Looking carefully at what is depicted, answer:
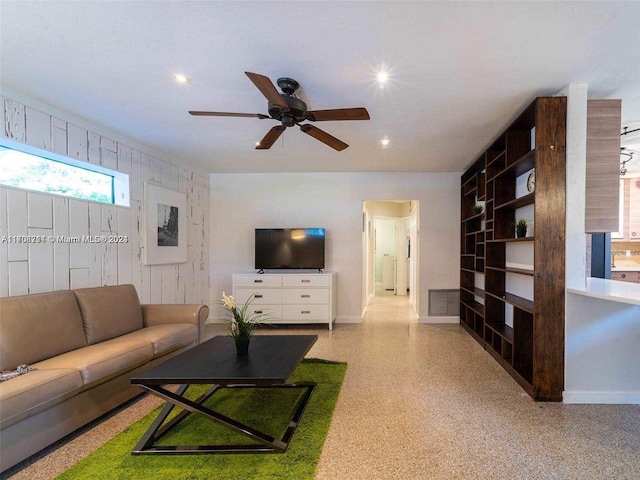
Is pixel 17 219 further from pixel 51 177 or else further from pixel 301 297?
pixel 301 297

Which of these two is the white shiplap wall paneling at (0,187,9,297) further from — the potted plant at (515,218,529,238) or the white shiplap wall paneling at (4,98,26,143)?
the potted plant at (515,218,529,238)

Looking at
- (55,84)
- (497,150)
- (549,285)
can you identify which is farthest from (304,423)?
(497,150)

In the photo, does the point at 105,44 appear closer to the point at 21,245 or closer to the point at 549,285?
the point at 21,245

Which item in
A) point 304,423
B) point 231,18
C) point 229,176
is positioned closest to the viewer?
point 231,18

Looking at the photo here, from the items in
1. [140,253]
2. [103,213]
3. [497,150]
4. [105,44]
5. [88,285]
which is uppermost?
[105,44]

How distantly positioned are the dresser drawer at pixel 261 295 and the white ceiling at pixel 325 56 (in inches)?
101

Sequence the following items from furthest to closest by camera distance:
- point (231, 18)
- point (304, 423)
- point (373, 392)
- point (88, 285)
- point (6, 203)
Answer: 1. point (88, 285)
2. point (373, 392)
3. point (6, 203)
4. point (304, 423)
5. point (231, 18)

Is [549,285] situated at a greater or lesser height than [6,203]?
lesser

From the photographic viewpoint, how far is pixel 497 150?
363cm

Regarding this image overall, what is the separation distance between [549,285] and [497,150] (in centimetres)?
178

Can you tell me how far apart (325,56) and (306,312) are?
12.2ft

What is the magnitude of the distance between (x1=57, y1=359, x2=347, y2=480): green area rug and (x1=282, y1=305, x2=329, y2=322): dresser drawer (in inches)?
83.2

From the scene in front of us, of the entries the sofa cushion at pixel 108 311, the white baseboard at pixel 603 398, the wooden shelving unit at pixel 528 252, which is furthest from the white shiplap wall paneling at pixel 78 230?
the white baseboard at pixel 603 398

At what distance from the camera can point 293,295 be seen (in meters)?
4.96
